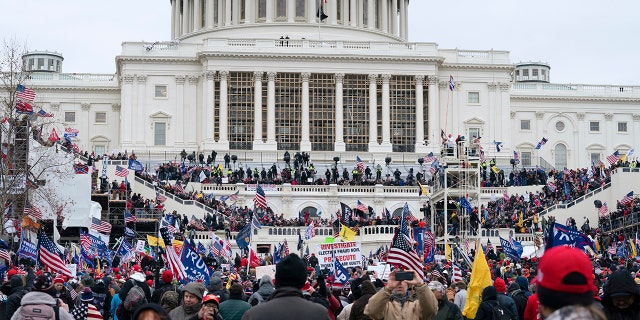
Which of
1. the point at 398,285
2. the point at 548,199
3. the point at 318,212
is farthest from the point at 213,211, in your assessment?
the point at 398,285

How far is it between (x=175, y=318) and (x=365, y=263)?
33.4 m

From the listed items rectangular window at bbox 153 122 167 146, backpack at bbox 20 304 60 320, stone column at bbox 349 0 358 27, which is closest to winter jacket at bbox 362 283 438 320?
backpack at bbox 20 304 60 320

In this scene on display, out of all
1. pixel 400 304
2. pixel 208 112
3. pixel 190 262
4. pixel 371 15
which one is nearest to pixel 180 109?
pixel 208 112

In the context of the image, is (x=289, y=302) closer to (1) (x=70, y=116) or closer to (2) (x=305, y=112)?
(2) (x=305, y=112)

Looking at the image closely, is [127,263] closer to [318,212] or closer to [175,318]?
[175,318]

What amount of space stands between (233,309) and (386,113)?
263 feet

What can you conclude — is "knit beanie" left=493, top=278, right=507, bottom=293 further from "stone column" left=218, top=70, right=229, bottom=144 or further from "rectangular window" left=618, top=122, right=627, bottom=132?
"rectangular window" left=618, top=122, right=627, bottom=132

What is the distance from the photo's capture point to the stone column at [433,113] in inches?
3671

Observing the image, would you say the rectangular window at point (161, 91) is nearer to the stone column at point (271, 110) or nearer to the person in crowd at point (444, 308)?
the stone column at point (271, 110)

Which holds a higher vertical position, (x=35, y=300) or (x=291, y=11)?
(x=291, y=11)

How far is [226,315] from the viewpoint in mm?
14086

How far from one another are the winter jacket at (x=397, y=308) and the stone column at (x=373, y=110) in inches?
3136

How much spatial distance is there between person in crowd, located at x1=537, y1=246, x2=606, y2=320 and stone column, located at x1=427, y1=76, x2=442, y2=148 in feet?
279

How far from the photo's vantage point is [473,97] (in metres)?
97.4
